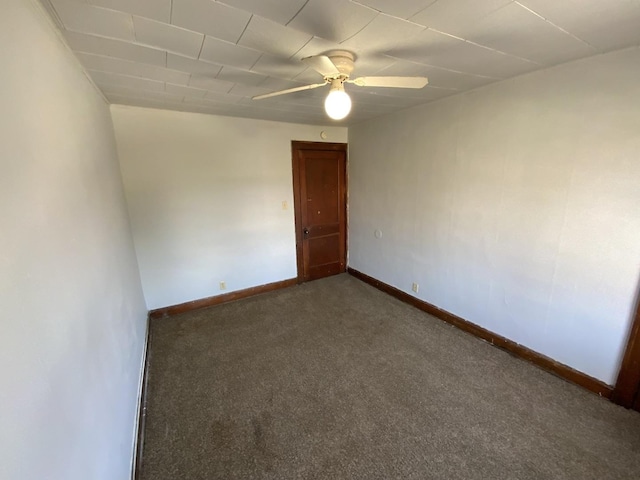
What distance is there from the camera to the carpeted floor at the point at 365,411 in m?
1.57

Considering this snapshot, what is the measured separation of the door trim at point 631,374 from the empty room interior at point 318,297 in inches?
Result: 0.6

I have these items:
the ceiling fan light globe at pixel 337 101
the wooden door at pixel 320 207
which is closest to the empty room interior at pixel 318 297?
the ceiling fan light globe at pixel 337 101

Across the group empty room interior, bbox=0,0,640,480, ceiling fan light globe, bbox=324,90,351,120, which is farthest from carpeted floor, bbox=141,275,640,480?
ceiling fan light globe, bbox=324,90,351,120

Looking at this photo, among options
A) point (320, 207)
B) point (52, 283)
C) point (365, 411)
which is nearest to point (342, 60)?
point (52, 283)

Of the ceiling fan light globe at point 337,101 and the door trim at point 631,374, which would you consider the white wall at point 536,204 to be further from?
the ceiling fan light globe at point 337,101

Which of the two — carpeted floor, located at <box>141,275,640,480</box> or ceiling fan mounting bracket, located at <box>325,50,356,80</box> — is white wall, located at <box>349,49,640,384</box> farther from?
ceiling fan mounting bracket, located at <box>325,50,356,80</box>

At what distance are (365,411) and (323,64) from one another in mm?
2207

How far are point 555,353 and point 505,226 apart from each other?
1.10 metres

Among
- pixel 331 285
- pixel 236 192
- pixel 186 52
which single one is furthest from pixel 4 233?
pixel 331 285

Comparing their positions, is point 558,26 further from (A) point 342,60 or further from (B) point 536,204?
(B) point 536,204

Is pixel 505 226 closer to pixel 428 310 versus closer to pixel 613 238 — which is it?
pixel 613 238

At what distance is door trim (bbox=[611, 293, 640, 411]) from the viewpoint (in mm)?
1837

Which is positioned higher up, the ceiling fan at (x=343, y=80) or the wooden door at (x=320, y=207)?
the ceiling fan at (x=343, y=80)

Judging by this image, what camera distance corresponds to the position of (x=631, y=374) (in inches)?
73.7
